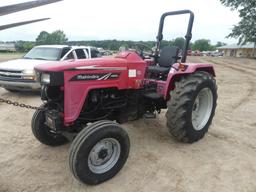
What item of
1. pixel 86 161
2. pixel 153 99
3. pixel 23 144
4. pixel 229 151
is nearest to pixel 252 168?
pixel 229 151

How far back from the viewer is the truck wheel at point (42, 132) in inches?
158

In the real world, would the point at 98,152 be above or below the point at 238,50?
above

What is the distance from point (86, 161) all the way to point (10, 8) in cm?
261

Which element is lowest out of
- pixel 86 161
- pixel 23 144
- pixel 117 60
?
pixel 23 144

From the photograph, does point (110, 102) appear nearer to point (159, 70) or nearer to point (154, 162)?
point (154, 162)

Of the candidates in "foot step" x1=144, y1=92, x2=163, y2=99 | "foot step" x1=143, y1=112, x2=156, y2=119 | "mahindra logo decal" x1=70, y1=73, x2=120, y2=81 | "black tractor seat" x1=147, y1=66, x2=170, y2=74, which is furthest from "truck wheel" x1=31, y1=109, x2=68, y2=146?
"black tractor seat" x1=147, y1=66, x2=170, y2=74

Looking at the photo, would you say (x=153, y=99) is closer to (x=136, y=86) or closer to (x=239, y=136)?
(x=136, y=86)

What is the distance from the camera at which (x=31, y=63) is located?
26.7ft

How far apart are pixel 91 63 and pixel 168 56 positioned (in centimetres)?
190

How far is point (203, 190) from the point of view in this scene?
3.13 metres

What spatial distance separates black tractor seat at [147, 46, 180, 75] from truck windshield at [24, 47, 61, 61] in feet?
14.6

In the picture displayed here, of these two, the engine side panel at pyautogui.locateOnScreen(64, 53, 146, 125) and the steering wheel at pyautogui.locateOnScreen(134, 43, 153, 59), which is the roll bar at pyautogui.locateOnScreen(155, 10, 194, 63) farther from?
the engine side panel at pyautogui.locateOnScreen(64, 53, 146, 125)

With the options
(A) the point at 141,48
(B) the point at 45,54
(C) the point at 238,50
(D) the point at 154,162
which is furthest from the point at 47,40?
(C) the point at 238,50

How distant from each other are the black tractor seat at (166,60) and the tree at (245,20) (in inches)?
1260
